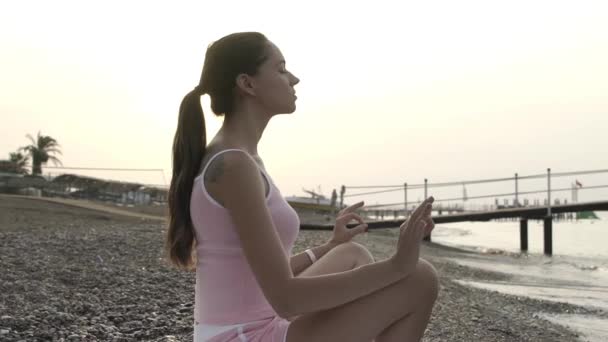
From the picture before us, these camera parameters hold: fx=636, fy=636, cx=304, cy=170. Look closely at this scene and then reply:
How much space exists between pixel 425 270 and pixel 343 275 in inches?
10.0

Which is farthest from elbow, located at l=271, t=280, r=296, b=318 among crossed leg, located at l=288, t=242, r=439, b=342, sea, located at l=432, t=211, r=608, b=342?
sea, located at l=432, t=211, r=608, b=342

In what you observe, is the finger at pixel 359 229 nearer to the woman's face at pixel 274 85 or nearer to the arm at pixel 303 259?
the arm at pixel 303 259

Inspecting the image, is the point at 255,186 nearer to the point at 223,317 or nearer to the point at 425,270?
the point at 223,317

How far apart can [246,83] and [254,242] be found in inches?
17.6

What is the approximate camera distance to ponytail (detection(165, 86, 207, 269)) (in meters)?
1.63

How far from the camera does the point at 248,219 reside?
1440mm

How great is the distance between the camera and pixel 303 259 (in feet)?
6.81

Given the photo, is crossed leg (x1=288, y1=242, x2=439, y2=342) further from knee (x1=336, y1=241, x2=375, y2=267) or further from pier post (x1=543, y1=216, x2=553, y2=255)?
pier post (x1=543, y1=216, x2=553, y2=255)

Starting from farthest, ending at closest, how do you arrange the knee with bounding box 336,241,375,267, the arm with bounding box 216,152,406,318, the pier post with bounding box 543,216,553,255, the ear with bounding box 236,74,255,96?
1. the pier post with bounding box 543,216,553,255
2. the knee with bounding box 336,241,375,267
3. the ear with bounding box 236,74,255,96
4. the arm with bounding box 216,152,406,318

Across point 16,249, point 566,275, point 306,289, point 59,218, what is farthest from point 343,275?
point 59,218

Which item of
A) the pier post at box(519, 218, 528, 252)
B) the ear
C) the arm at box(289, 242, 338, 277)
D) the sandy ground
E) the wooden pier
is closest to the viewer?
the ear

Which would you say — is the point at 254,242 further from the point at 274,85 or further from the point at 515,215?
the point at 515,215

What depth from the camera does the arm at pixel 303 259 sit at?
206 centimetres

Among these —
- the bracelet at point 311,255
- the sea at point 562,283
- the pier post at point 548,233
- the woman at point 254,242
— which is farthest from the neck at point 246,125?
the pier post at point 548,233
